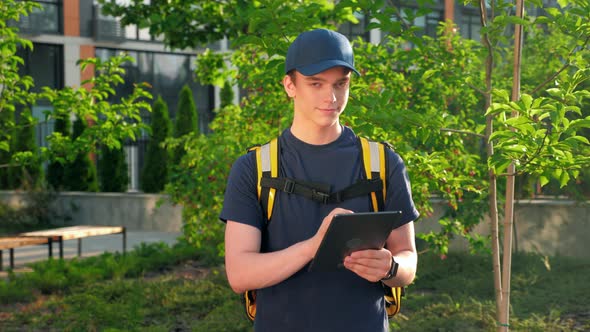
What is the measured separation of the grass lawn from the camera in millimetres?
8336

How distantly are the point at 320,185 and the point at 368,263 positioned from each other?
31 centimetres

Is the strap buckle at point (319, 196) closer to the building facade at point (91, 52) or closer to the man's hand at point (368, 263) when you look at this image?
the man's hand at point (368, 263)

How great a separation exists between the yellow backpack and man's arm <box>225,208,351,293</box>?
11cm

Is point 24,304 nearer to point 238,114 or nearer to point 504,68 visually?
point 238,114

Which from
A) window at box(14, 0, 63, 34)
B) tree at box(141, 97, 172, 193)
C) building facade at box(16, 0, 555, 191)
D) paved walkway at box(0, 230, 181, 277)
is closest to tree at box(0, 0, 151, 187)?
paved walkway at box(0, 230, 181, 277)

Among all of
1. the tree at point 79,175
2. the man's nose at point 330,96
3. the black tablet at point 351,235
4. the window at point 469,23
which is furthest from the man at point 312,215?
the window at point 469,23

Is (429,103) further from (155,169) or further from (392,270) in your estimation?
(155,169)

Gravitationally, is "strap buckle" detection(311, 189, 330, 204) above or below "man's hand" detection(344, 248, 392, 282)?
above

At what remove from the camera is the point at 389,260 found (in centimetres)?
252

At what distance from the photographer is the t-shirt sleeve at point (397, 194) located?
2736 millimetres

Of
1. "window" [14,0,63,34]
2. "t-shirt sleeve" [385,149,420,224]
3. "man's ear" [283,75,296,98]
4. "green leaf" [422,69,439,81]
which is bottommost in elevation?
"t-shirt sleeve" [385,149,420,224]

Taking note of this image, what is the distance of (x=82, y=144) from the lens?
30.2ft

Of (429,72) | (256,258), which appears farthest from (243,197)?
(429,72)

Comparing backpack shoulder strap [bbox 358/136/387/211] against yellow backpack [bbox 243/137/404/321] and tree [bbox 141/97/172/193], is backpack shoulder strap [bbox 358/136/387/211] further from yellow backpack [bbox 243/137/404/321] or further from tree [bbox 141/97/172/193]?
tree [bbox 141/97/172/193]
